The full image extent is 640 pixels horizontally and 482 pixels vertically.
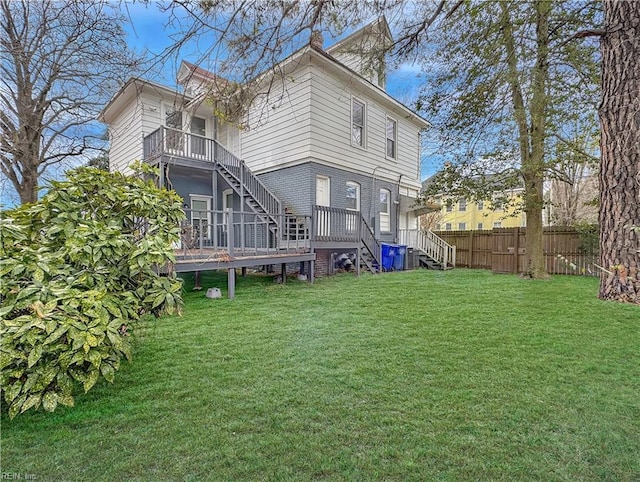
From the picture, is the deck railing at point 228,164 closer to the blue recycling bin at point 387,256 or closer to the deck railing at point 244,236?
the deck railing at point 244,236

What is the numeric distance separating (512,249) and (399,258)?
4000mm

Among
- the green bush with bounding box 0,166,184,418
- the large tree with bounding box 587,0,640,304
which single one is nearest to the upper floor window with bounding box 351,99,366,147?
the large tree with bounding box 587,0,640,304

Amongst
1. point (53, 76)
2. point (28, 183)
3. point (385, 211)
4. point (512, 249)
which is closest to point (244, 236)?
point (53, 76)

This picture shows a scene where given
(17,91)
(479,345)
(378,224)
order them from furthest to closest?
(378,224) → (17,91) → (479,345)

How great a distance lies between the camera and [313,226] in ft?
27.7

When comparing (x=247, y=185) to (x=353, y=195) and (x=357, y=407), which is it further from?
(x=357, y=407)

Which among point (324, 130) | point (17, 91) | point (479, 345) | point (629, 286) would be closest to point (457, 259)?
point (324, 130)

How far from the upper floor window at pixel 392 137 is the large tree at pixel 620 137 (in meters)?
8.97

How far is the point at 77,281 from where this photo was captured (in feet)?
8.04

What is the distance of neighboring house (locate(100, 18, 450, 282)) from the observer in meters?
9.18

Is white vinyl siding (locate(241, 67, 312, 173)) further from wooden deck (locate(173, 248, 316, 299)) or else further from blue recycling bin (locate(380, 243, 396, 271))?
blue recycling bin (locate(380, 243, 396, 271))

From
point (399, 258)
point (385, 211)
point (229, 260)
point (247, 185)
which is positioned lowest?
point (399, 258)

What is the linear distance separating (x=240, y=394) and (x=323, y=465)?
3.46 ft

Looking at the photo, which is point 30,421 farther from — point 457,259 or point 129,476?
point 457,259
